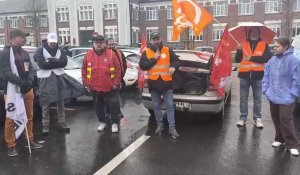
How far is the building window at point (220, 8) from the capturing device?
4697 centimetres

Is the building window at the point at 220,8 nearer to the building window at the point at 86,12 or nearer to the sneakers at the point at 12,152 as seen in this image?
the building window at the point at 86,12

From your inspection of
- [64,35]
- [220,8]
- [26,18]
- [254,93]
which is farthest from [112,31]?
[254,93]


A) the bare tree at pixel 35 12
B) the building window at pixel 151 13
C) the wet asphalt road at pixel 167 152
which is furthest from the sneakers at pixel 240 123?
the bare tree at pixel 35 12

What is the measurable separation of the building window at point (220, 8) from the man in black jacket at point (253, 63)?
4233 cm

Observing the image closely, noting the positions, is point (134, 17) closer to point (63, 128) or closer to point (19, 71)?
point (63, 128)

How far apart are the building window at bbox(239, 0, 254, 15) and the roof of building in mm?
31067

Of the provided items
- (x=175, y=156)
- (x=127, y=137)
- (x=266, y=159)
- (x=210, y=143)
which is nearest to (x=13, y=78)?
(x=127, y=137)

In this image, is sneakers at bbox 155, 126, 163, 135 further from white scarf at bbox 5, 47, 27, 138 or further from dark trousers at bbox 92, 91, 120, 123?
white scarf at bbox 5, 47, 27, 138

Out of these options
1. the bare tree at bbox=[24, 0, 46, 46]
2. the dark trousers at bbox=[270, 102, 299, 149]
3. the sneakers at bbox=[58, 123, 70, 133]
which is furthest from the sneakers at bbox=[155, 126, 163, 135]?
the bare tree at bbox=[24, 0, 46, 46]

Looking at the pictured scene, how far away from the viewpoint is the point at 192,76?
7.05m

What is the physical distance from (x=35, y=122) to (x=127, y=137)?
2.44 metres

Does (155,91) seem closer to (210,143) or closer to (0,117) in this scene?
(210,143)

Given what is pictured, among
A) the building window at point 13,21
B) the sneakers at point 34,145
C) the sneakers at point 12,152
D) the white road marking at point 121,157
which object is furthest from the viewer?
the building window at point 13,21

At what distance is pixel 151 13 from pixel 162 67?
47.5 m
